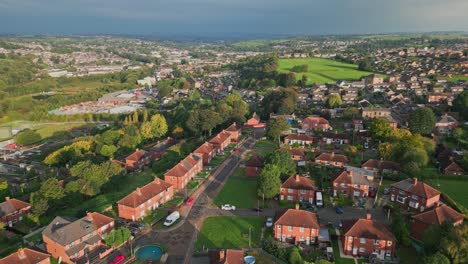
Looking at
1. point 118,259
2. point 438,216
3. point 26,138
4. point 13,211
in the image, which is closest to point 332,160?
point 438,216

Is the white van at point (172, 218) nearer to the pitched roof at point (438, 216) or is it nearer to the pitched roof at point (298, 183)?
the pitched roof at point (298, 183)

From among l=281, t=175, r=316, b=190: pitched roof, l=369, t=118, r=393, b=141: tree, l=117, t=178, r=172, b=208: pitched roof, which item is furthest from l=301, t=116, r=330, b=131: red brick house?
l=117, t=178, r=172, b=208: pitched roof

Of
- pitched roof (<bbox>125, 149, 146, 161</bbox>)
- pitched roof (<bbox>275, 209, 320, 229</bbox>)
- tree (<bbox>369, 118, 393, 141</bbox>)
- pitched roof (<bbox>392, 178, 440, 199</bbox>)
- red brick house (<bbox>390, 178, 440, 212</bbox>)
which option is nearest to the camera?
pitched roof (<bbox>275, 209, 320, 229</bbox>)

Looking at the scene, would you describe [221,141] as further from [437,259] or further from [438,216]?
[437,259]

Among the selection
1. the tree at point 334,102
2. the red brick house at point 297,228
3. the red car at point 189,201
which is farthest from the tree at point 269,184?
the tree at point 334,102

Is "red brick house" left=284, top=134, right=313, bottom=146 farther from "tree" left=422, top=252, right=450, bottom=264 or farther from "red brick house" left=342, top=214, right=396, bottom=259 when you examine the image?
"tree" left=422, top=252, right=450, bottom=264

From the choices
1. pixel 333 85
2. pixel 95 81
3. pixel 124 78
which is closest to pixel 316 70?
pixel 333 85
